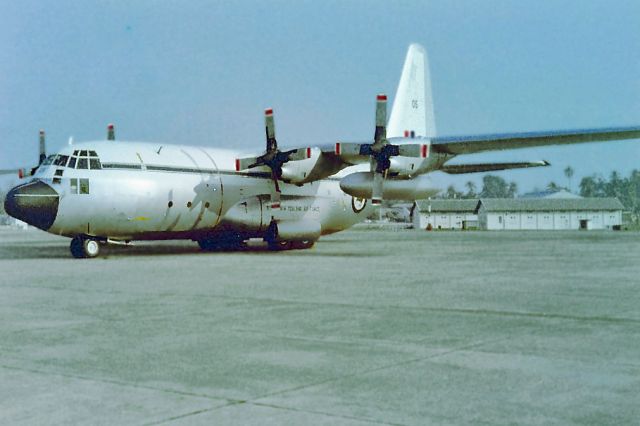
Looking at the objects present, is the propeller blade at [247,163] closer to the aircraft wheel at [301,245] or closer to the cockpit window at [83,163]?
the aircraft wheel at [301,245]

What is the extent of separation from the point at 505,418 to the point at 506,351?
252cm

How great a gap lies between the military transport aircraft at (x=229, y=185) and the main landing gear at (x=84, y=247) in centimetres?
3

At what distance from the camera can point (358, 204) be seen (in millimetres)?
31906

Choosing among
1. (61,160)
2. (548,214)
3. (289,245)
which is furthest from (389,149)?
(548,214)

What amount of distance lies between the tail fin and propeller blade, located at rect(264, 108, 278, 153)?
26.5 feet

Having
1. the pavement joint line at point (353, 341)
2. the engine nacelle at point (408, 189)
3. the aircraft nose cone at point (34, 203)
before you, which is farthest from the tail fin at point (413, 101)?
the pavement joint line at point (353, 341)

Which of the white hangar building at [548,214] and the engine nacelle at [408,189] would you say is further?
the white hangar building at [548,214]

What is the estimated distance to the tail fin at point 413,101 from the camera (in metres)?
33.7

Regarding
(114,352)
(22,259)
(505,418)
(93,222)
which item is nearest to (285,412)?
(505,418)

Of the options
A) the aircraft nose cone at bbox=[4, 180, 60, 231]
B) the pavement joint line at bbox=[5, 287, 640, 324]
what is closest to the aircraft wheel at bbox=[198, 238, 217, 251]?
the aircraft nose cone at bbox=[4, 180, 60, 231]

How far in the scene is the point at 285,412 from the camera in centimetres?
508

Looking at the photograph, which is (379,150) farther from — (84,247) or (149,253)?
(84,247)

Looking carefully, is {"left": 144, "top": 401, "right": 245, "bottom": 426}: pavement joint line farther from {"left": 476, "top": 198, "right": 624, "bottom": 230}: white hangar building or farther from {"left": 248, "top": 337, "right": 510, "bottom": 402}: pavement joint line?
{"left": 476, "top": 198, "right": 624, "bottom": 230}: white hangar building

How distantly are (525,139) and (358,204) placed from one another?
8.84 meters
